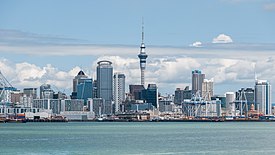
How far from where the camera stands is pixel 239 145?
284ft

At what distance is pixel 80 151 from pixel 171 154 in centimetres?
985

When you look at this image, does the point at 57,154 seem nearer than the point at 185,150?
Yes

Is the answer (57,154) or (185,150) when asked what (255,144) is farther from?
(57,154)

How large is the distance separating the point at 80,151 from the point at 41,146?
9.87 metres

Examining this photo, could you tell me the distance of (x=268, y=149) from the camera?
78938 millimetres

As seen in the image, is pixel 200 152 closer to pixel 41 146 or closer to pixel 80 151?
pixel 80 151

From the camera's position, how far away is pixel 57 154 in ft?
235

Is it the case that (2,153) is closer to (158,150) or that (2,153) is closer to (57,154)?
(57,154)

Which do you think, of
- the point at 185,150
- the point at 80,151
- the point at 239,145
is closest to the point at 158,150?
the point at 185,150

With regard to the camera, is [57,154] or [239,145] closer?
[57,154]

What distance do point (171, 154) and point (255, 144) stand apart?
750 inches

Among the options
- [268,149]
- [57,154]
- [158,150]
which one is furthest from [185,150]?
[57,154]

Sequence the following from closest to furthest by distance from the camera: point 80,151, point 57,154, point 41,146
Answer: point 57,154 < point 80,151 < point 41,146

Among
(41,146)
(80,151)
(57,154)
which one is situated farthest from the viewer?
(41,146)
